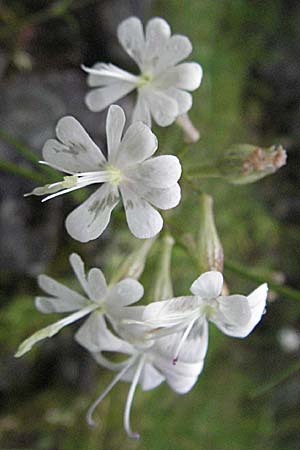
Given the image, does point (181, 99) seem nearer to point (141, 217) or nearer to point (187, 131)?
point (187, 131)

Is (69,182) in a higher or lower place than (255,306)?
higher

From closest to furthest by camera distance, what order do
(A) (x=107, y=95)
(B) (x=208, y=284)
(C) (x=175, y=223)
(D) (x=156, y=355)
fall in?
1. (B) (x=208, y=284)
2. (D) (x=156, y=355)
3. (A) (x=107, y=95)
4. (C) (x=175, y=223)

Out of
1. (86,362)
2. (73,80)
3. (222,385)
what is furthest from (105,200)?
(222,385)

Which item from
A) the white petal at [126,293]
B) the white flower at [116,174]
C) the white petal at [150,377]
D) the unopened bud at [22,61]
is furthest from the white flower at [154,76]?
the unopened bud at [22,61]

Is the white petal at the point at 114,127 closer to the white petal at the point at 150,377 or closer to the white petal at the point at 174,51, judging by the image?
the white petal at the point at 174,51

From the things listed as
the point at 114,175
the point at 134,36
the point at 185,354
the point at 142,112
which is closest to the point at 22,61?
the point at 134,36

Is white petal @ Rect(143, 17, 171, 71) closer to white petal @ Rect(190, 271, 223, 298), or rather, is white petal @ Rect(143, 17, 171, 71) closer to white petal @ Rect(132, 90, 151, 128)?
white petal @ Rect(132, 90, 151, 128)
